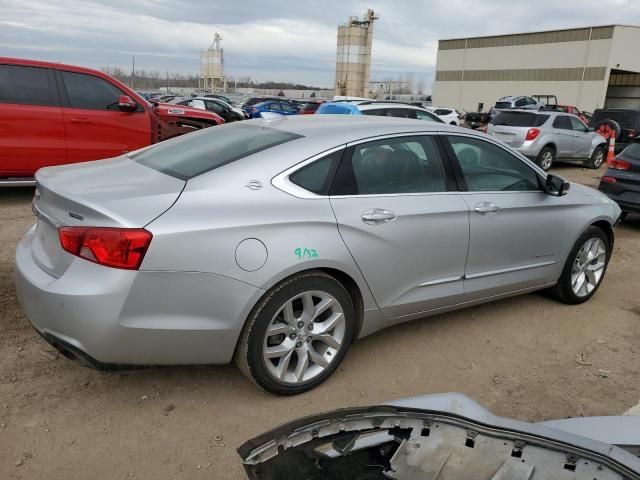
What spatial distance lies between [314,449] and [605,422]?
126 centimetres

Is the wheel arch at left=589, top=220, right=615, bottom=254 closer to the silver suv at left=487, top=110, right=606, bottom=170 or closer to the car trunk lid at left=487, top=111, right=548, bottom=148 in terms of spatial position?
the silver suv at left=487, top=110, right=606, bottom=170

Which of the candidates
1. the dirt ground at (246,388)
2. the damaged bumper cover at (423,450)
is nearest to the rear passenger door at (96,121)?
the dirt ground at (246,388)

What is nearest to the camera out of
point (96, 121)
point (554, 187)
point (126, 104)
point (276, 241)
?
point (276, 241)

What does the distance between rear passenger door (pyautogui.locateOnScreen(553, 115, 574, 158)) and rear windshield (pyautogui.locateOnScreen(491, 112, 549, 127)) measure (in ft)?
1.43

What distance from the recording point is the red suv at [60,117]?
22.3 ft

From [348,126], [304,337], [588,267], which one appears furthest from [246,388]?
[588,267]

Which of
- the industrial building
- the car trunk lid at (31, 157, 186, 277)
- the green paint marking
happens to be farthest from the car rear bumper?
the industrial building

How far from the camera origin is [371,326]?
3359 millimetres

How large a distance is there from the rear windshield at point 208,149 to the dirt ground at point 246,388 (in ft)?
3.90

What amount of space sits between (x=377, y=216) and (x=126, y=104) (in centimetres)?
559

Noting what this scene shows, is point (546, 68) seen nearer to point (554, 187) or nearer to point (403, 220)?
point (554, 187)

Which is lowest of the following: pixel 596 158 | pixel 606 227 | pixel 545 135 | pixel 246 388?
pixel 246 388

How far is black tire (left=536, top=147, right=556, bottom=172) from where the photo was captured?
42.9 ft

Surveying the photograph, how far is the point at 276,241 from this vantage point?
9.11 feet
